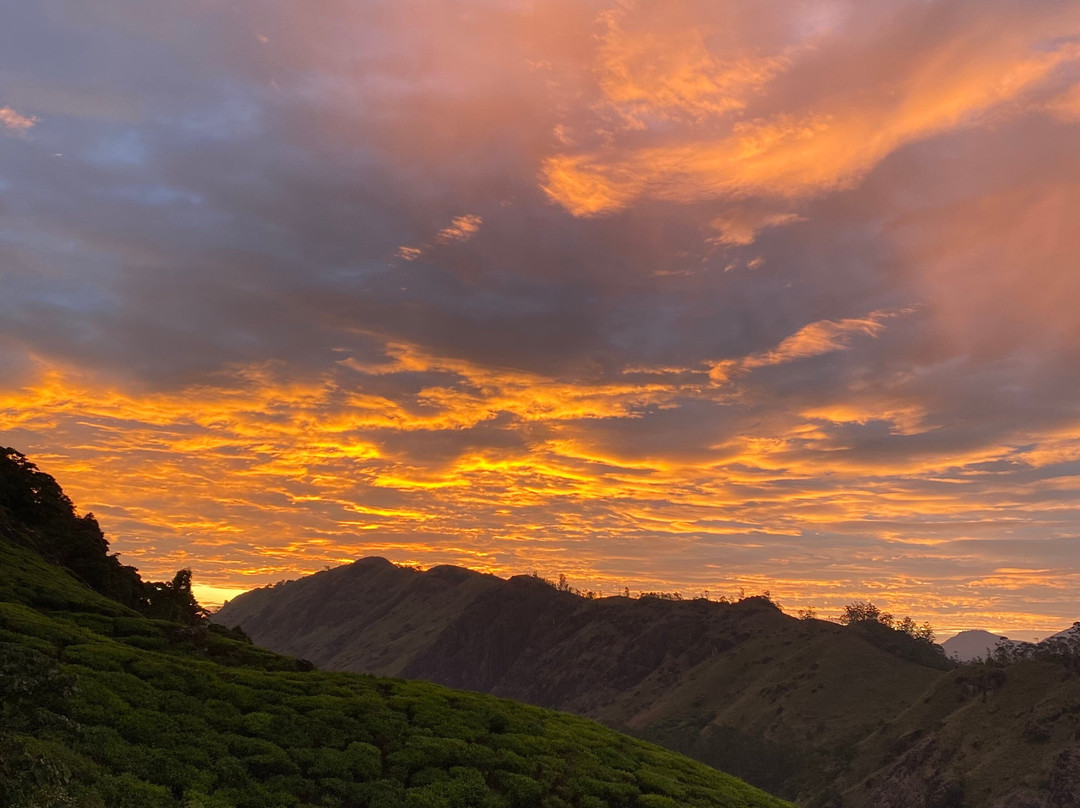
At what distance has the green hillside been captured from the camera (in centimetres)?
2691

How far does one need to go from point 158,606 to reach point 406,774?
1645 inches

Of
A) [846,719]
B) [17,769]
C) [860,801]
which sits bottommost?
[860,801]

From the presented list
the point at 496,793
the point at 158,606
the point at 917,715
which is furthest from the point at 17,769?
the point at 917,715

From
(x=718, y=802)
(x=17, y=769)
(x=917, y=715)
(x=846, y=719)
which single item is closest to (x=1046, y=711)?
(x=917, y=715)

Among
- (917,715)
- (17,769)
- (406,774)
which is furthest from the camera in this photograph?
(917,715)

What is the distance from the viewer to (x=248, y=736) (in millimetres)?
32125

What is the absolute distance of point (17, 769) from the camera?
20.6 metres

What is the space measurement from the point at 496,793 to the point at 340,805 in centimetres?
659

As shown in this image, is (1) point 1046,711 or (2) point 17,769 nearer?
(2) point 17,769

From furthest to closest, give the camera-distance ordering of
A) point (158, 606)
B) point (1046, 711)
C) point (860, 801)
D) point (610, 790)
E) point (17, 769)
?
point (860, 801), point (1046, 711), point (158, 606), point (610, 790), point (17, 769)

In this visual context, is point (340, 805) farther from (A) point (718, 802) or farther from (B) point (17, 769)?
Answer: (A) point (718, 802)

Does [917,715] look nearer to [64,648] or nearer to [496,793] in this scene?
[496,793]

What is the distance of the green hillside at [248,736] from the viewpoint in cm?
2691

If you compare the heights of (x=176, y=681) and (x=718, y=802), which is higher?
(x=176, y=681)
